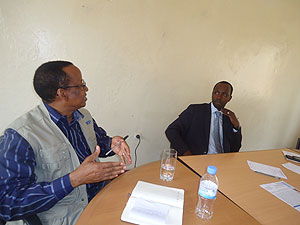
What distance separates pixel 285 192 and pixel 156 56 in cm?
184

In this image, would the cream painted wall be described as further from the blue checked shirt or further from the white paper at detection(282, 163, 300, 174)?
the white paper at detection(282, 163, 300, 174)

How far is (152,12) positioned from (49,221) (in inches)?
87.0

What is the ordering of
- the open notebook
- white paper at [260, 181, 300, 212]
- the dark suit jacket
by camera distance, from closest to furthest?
the open notebook
white paper at [260, 181, 300, 212]
the dark suit jacket

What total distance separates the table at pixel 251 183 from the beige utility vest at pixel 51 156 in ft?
2.75

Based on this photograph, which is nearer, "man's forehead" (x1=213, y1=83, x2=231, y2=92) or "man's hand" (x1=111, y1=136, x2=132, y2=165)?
"man's hand" (x1=111, y1=136, x2=132, y2=165)

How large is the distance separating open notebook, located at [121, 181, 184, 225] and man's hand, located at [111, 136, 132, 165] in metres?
0.30

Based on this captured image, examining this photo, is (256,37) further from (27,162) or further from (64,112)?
(27,162)

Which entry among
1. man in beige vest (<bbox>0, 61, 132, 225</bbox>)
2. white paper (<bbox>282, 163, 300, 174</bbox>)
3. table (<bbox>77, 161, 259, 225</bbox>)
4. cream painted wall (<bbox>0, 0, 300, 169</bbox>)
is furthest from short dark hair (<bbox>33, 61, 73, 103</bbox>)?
white paper (<bbox>282, 163, 300, 174</bbox>)

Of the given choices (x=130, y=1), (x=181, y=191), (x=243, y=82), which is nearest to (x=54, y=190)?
(x=181, y=191)

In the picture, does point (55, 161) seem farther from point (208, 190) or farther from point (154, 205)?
point (208, 190)

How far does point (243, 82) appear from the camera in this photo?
2.99 metres

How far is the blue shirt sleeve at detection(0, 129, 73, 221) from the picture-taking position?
83cm

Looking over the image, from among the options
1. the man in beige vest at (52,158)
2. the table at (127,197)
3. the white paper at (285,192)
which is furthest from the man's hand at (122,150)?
the white paper at (285,192)

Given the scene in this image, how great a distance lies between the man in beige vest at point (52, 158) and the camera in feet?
2.81
